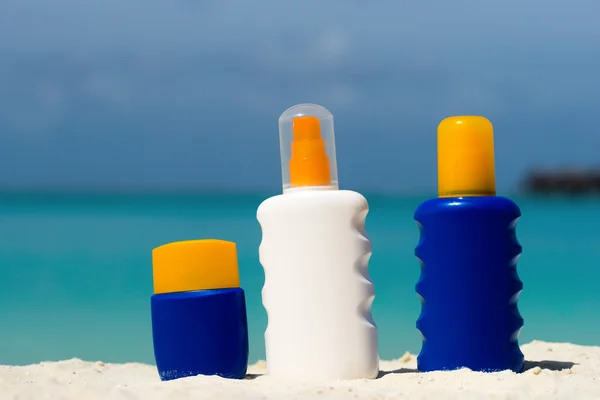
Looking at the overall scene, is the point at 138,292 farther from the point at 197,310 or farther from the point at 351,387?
the point at 351,387

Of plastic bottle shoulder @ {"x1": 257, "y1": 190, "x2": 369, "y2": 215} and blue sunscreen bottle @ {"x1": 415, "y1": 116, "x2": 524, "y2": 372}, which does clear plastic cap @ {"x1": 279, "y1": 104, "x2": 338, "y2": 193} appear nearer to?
plastic bottle shoulder @ {"x1": 257, "y1": 190, "x2": 369, "y2": 215}

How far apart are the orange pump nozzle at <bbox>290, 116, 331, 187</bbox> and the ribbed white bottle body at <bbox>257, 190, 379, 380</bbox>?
0.06 meters

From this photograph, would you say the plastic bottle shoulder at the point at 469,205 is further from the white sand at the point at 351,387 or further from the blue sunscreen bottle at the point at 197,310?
the blue sunscreen bottle at the point at 197,310

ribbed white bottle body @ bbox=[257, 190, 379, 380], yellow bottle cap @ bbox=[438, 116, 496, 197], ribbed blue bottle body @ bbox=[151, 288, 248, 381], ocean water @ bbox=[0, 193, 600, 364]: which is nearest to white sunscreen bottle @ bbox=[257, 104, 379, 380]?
ribbed white bottle body @ bbox=[257, 190, 379, 380]

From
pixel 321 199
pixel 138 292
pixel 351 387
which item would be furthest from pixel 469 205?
pixel 138 292

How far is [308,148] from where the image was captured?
294 centimetres

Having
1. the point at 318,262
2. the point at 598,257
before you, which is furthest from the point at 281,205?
the point at 598,257

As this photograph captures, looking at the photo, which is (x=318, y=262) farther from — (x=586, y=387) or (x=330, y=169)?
(x=586, y=387)

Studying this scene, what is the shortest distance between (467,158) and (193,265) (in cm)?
94

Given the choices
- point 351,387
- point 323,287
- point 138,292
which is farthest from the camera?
point 138,292

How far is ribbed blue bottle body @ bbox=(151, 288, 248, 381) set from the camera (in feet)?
9.59

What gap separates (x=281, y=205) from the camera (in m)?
2.89

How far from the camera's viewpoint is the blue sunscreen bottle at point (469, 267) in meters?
2.88

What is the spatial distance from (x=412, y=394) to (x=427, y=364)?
36cm
